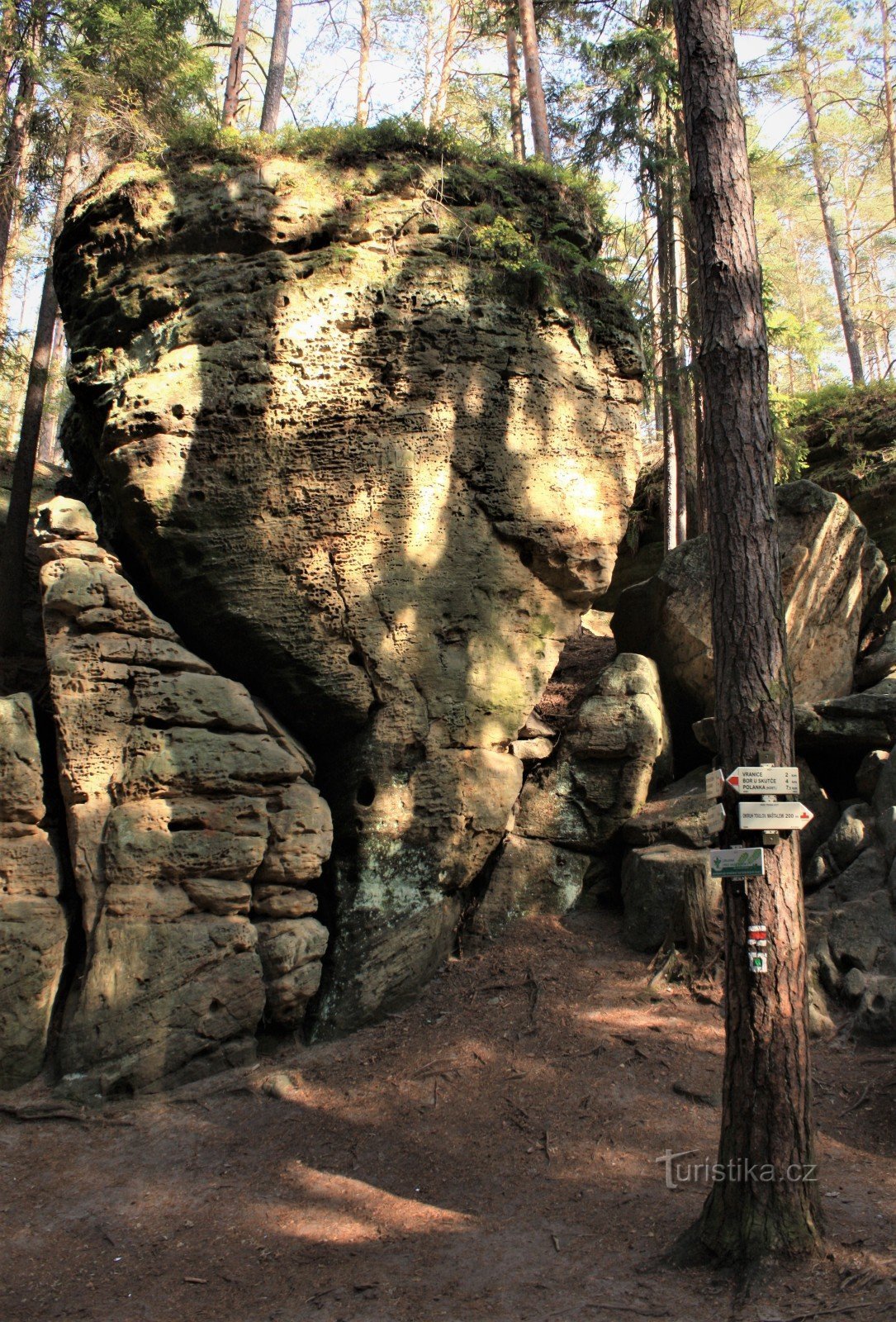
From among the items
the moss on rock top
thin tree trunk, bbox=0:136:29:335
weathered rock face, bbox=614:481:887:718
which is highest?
thin tree trunk, bbox=0:136:29:335

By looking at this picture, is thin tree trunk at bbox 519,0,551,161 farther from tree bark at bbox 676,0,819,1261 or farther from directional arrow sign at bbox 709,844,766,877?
directional arrow sign at bbox 709,844,766,877

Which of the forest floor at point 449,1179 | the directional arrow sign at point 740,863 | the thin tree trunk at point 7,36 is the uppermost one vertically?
the thin tree trunk at point 7,36

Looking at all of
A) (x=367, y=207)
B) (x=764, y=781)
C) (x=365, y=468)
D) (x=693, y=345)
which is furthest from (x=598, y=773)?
(x=367, y=207)

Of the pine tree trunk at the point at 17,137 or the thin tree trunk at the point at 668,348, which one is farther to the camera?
→ the thin tree trunk at the point at 668,348

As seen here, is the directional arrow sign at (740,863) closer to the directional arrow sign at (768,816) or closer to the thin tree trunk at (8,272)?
the directional arrow sign at (768,816)

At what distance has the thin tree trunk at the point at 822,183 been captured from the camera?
19219mm

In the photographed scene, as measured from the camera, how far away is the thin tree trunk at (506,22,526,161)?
17000 millimetres

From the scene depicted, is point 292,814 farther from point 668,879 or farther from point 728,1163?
point 728,1163

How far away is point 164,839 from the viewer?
324 inches

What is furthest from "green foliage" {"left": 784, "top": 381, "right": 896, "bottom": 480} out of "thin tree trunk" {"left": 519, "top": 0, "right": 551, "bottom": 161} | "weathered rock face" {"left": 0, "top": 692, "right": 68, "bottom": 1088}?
"weathered rock face" {"left": 0, "top": 692, "right": 68, "bottom": 1088}

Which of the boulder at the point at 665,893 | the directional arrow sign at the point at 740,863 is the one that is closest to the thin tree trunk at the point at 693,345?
the boulder at the point at 665,893

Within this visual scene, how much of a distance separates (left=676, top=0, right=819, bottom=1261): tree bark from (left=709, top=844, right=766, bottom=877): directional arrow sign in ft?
0.34

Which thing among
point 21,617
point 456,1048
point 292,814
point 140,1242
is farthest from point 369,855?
point 21,617

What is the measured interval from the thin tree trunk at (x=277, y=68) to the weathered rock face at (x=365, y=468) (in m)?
3.09
